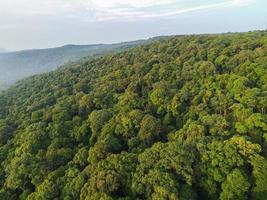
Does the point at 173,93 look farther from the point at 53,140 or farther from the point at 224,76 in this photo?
the point at 53,140

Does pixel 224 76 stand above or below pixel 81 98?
above

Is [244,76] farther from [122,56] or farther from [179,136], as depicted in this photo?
[122,56]

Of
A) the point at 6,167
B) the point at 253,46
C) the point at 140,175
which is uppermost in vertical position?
the point at 253,46

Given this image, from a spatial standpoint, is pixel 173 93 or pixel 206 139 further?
pixel 173 93

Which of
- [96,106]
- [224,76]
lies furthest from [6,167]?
[224,76]

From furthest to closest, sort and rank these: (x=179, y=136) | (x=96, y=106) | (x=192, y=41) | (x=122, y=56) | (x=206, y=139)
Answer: (x=122, y=56) < (x=192, y=41) < (x=96, y=106) < (x=179, y=136) < (x=206, y=139)

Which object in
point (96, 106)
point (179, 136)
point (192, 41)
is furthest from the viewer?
point (192, 41)
